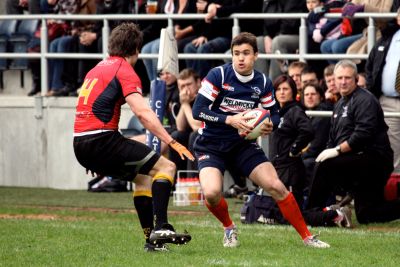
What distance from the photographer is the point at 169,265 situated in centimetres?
957

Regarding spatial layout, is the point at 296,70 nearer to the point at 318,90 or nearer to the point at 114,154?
the point at 318,90

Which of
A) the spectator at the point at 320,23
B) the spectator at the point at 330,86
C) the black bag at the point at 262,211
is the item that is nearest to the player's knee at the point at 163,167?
the black bag at the point at 262,211

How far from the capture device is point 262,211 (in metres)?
13.4

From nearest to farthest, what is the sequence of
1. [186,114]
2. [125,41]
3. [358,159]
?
[125,41]
[358,159]
[186,114]

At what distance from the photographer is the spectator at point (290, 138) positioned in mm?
13617

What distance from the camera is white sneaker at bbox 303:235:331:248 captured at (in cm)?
1088

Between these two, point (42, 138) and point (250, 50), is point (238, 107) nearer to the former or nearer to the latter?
point (250, 50)

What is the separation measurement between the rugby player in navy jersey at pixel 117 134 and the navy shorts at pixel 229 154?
2.33 ft

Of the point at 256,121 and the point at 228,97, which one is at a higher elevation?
the point at 228,97

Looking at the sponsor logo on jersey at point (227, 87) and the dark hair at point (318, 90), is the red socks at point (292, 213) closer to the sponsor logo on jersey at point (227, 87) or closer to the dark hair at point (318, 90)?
the sponsor logo on jersey at point (227, 87)

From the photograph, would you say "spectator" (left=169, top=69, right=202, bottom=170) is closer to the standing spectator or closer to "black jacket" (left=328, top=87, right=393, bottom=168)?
the standing spectator

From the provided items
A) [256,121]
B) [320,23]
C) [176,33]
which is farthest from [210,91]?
[176,33]

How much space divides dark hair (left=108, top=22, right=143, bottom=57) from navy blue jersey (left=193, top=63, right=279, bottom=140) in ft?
2.69

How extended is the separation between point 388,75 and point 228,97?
153 inches
